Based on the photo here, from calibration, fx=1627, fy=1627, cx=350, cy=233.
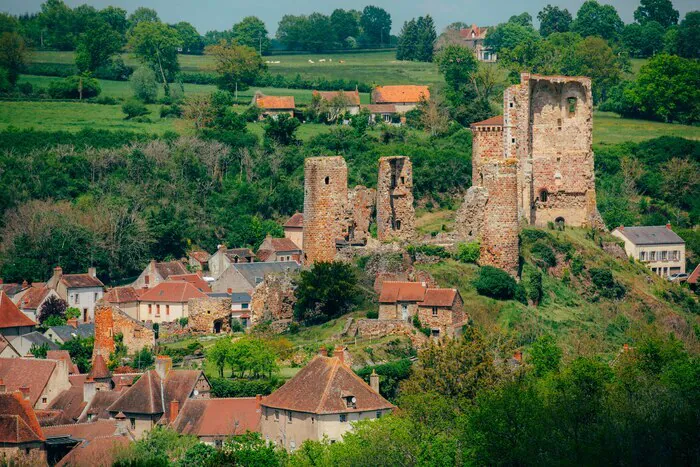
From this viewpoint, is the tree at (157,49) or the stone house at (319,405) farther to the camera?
the tree at (157,49)

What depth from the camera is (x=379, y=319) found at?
63.8m

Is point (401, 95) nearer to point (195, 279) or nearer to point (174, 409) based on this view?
point (195, 279)

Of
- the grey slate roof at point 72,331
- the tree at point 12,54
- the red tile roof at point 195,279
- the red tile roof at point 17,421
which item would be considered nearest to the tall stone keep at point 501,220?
the red tile roof at point 195,279

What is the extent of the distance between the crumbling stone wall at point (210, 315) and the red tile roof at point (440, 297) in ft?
34.4

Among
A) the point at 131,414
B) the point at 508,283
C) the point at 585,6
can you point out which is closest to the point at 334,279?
the point at 508,283

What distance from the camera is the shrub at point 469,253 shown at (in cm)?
6794

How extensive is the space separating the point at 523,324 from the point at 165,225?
27438 millimetres

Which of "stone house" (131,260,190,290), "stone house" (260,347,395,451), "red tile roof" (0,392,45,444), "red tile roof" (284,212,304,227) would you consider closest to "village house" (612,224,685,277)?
"red tile roof" (284,212,304,227)

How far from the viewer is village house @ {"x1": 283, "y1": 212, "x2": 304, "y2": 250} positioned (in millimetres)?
87625

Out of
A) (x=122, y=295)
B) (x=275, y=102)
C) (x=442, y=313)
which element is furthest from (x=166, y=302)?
(x=275, y=102)

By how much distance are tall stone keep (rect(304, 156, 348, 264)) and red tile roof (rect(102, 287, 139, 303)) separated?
1044cm

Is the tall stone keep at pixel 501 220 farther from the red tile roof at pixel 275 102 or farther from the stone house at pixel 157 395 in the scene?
the red tile roof at pixel 275 102

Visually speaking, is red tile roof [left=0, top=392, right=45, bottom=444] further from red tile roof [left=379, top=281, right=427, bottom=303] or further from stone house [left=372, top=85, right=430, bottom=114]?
stone house [left=372, top=85, right=430, bottom=114]

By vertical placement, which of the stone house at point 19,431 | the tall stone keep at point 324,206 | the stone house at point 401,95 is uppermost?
the stone house at point 401,95
